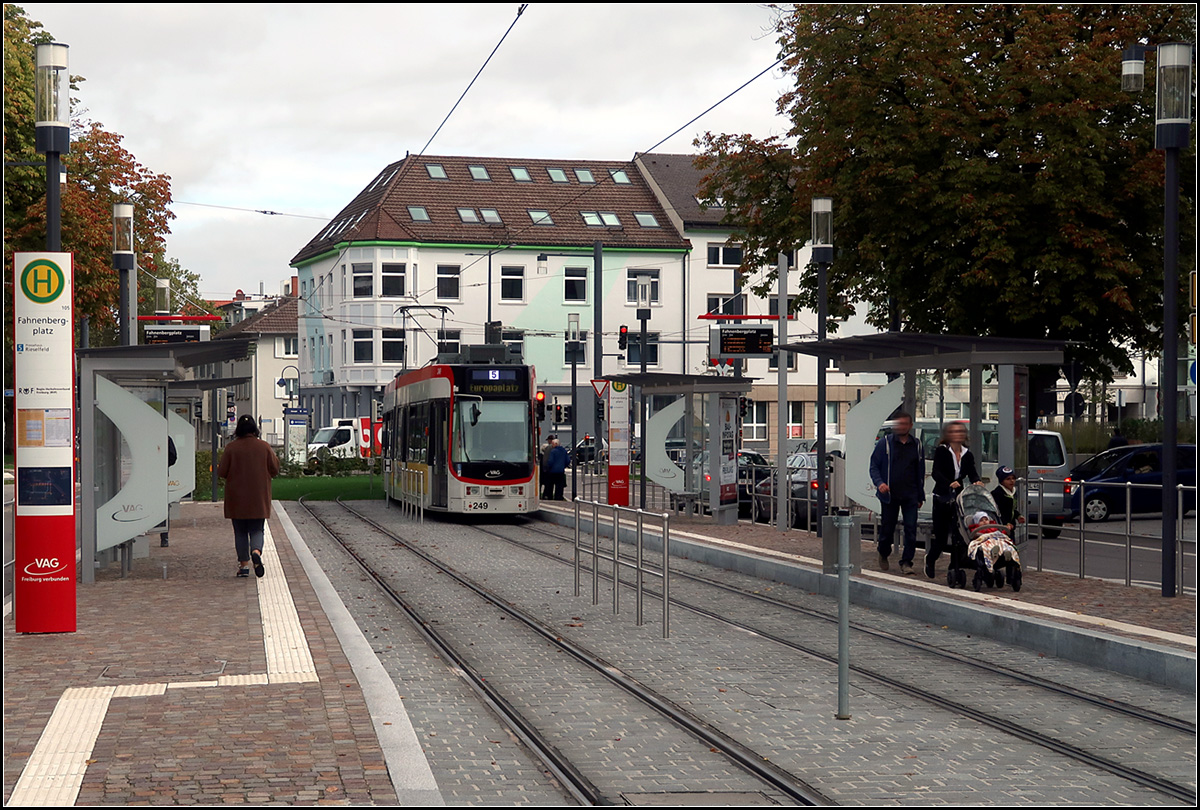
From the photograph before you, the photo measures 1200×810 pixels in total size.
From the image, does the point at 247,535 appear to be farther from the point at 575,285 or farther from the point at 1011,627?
the point at 575,285

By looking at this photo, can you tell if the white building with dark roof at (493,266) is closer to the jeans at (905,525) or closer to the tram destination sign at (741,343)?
the tram destination sign at (741,343)

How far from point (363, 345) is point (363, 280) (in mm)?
3012

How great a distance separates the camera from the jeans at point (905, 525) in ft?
51.0

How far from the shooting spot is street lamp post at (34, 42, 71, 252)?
11.7 metres

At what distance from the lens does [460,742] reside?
7.91 metres

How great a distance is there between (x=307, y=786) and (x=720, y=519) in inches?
752

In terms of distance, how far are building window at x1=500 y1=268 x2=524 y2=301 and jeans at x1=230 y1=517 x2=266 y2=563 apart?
174ft

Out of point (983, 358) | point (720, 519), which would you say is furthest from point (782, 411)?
point (983, 358)

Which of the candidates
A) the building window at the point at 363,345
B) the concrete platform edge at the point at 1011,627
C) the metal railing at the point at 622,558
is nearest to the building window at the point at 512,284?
the building window at the point at 363,345

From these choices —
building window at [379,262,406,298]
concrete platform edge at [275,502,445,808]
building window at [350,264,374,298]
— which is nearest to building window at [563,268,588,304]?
building window at [379,262,406,298]

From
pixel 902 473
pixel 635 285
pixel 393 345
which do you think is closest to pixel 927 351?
pixel 902 473

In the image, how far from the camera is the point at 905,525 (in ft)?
51.0

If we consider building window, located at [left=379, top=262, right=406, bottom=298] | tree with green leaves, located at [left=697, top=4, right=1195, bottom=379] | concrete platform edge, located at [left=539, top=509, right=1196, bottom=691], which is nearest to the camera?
concrete platform edge, located at [left=539, top=509, right=1196, bottom=691]

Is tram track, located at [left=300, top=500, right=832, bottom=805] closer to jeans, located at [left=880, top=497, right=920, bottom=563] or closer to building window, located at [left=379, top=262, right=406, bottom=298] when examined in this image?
jeans, located at [left=880, top=497, right=920, bottom=563]
